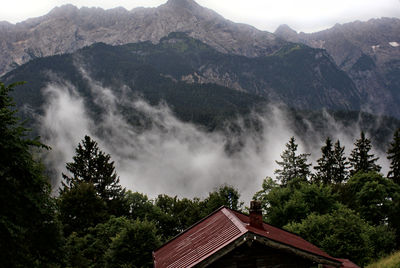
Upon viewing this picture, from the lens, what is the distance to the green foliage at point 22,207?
14336 millimetres

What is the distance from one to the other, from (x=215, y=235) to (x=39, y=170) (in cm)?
901

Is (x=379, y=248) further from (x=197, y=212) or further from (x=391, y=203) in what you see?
(x=197, y=212)

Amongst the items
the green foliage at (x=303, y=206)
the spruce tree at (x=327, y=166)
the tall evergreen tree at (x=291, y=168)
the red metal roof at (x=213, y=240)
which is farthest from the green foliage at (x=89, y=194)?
the spruce tree at (x=327, y=166)

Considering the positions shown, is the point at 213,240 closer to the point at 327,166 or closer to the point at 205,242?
the point at 205,242

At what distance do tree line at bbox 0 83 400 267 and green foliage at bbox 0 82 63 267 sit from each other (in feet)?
0.13

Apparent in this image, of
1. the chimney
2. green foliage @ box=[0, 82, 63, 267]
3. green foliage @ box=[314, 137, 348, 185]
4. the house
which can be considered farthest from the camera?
green foliage @ box=[314, 137, 348, 185]

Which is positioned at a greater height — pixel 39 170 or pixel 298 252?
pixel 39 170

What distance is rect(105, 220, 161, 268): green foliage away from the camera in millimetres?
25188

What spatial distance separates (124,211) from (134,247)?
3641 centimetres

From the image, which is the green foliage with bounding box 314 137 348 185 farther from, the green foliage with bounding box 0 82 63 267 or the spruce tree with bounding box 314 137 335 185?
the green foliage with bounding box 0 82 63 267

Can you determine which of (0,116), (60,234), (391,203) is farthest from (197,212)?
(0,116)

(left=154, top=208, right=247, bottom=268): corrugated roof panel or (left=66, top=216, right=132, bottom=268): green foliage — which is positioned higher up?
(left=66, top=216, right=132, bottom=268): green foliage

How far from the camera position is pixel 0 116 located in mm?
14930

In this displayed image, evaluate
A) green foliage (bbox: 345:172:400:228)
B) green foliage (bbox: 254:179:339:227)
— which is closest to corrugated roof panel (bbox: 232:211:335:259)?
green foliage (bbox: 254:179:339:227)
